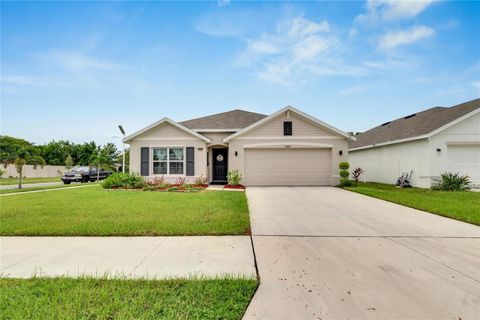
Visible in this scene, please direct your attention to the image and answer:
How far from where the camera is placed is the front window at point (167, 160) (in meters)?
14.6

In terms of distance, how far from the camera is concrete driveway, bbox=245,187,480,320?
239cm

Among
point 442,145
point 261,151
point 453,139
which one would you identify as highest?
point 453,139

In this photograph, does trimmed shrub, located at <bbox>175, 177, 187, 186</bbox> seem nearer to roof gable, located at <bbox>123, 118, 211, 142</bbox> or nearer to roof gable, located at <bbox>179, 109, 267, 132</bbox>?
roof gable, located at <bbox>123, 118, 211, 142</bbox>

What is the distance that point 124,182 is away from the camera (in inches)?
524

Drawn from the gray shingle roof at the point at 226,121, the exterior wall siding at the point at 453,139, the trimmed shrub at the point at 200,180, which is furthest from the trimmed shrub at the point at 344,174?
the trimmed shrub at the point at 200,180

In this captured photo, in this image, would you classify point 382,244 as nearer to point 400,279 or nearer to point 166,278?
point 400,279

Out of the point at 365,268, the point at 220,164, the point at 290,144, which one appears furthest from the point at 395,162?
the point at 365,268

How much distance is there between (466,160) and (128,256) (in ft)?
55.5

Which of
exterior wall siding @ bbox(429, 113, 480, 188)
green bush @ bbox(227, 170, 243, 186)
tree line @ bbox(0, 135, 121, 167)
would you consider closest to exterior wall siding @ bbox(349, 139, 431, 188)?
exterior wall siding @ bbox(429, 113, 480, 188)

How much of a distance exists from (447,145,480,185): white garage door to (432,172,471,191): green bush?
55cm

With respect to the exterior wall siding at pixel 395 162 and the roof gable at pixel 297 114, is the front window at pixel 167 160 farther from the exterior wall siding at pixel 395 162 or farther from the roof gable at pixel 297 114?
the exterior wall siding at pixel 395 162

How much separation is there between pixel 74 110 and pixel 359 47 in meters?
21.5

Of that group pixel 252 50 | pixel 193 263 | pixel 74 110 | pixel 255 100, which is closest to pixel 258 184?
pixel 252 50

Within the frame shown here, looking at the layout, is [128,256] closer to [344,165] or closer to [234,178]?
[234,178]
